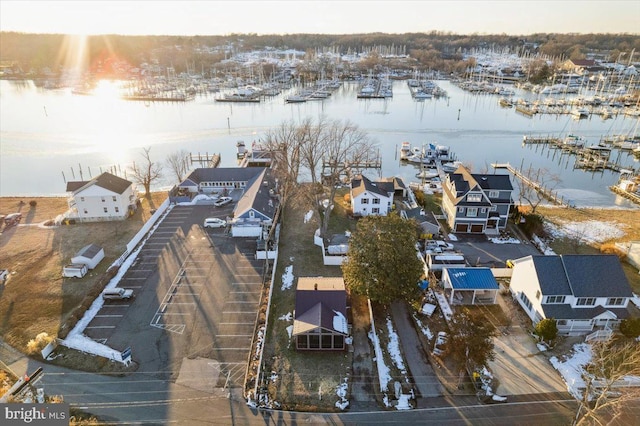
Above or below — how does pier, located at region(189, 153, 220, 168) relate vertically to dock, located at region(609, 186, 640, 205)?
below

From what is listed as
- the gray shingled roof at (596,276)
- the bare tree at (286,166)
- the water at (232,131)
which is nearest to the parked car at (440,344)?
the gray shingled roof at (596,276)

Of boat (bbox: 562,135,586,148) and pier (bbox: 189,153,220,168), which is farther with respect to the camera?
boat (bbox: 562,135,586,148)

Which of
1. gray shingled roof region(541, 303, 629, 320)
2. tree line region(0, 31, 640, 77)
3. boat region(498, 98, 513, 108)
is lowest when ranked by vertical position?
gray shingled roof region(541, 303, 629, 320)

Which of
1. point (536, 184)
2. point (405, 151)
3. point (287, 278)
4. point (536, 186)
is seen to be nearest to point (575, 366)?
point (287, 278)

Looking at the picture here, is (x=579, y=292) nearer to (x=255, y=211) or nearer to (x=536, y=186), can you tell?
(x=255, y=211)

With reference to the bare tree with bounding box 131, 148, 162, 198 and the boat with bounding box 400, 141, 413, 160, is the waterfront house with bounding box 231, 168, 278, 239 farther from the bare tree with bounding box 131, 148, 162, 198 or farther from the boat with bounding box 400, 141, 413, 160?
the boat with bounding box 400, 141, 413, 160

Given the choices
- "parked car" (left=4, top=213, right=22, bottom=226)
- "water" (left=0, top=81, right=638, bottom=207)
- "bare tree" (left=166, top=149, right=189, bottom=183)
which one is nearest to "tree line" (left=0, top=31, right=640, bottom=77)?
"water" (left=0, top=81, right=638, bottom=207)

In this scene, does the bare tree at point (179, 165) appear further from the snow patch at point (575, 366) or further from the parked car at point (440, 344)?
the snow patch at point (575, 366)
